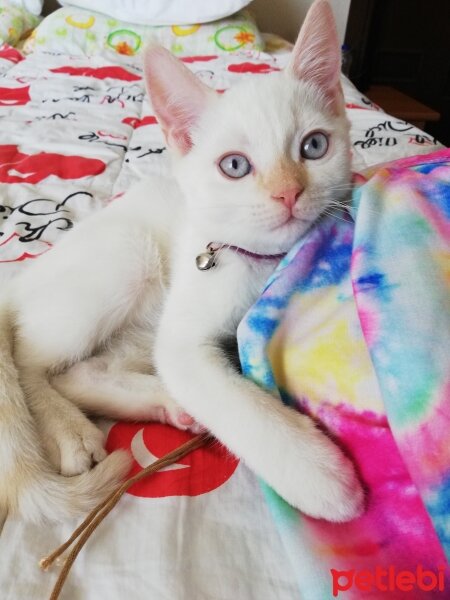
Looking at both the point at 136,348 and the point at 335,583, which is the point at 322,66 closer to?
the point at 136,348

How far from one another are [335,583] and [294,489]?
9cm

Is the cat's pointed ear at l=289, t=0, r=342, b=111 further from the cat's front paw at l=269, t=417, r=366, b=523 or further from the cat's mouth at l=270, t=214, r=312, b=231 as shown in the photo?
the cat's front paw at l=269, t=417, r=366, b=523

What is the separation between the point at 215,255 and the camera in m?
0.73

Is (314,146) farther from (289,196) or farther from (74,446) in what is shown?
(74,446)

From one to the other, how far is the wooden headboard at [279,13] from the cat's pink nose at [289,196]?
3.06m

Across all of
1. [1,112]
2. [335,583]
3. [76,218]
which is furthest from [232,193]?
[1,112]

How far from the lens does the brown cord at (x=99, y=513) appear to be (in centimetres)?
47

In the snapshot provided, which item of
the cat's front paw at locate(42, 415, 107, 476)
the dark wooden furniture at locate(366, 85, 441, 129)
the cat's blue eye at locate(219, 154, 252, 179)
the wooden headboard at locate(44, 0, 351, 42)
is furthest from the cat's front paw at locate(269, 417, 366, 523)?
the wooden headboard at locate(44, 0, 351, 42)

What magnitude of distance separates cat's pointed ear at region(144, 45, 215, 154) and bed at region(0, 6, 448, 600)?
0.46ft

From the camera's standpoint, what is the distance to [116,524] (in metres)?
0.52

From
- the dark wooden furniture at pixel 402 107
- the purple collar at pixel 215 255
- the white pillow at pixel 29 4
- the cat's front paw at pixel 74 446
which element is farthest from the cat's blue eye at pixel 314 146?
the white pillow at pixel 29 4

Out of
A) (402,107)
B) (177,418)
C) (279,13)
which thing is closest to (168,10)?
(279,13)

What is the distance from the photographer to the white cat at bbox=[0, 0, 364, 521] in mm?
546

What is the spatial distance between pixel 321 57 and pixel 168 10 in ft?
7.26
